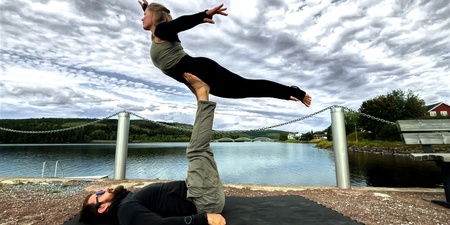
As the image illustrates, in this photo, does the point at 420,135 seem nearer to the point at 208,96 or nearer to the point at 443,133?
the point at 443,133

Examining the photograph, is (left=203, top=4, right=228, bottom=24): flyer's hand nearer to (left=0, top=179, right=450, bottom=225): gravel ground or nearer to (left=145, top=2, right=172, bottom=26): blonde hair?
(left=145, top=2, right=172, bottom=26): blonde hair

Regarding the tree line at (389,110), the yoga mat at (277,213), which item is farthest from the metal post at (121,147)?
the tree line at (389,110)

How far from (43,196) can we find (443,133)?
23.1 feet

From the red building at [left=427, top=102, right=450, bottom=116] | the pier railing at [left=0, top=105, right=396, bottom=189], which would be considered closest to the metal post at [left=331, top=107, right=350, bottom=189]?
the pier railing at [left=0, top=105, right=396, bottom=189]

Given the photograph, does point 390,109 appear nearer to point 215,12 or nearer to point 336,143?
point 336,143

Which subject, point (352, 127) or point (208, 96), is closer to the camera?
point (208, 96)

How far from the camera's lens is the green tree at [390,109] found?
36.7 metres

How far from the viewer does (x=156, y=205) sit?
2.30 metres

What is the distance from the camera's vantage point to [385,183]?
38.8ft

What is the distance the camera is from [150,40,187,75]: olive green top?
246 cm

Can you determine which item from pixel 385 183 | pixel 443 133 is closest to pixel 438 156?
pixel 443 133

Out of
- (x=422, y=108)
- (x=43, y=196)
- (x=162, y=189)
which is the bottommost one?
(x=43, y=196)

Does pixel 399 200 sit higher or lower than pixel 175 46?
lower

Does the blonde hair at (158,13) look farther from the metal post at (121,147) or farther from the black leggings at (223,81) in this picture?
the metal post at (121,147)
